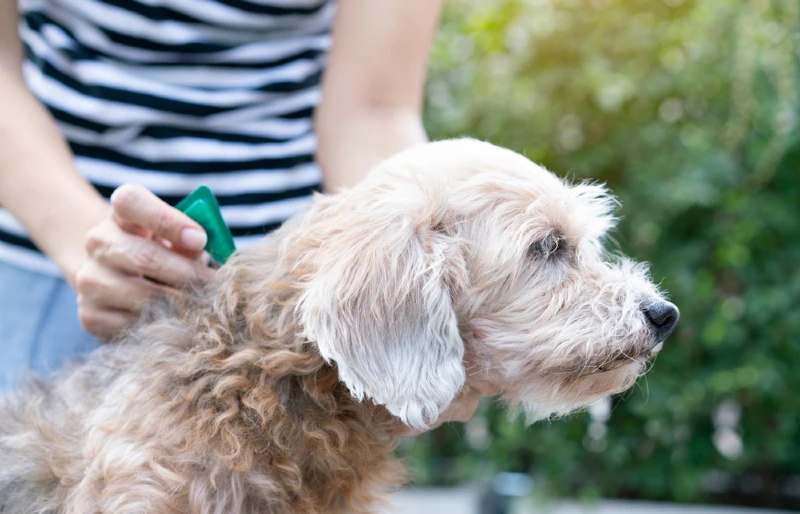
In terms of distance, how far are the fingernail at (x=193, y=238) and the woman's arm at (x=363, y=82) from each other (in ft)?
1.78

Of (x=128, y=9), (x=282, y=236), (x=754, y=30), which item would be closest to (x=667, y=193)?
(x=754, y=30)

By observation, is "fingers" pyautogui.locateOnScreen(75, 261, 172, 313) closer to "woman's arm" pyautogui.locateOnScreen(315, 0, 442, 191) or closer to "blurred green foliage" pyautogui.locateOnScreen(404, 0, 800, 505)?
"woman's arm" pyautogui.locateOnScreen(315, 0, 442, 191)

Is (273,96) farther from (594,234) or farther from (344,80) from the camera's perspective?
(594,234)

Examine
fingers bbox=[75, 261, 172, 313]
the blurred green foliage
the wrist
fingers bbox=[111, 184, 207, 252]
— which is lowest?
the blurred green foliage

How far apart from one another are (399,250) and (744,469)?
331cm

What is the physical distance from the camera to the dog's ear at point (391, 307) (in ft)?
5.24

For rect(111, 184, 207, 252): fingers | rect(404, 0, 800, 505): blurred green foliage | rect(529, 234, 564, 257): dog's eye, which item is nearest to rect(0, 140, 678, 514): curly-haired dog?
rect(529, 234, 564, 257): dog's eye

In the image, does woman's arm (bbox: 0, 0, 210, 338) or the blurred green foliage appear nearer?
woman's arm (bbox: 0, 0, 210, 338)

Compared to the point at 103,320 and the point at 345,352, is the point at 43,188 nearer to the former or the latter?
the point at 103,320

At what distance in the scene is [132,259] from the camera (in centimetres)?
179

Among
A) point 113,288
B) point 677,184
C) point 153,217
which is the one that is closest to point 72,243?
point 113,288

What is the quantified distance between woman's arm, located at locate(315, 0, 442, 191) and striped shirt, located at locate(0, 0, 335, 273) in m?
0.11

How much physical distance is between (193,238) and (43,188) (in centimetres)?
40

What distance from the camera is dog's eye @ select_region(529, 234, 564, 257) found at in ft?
6.10
